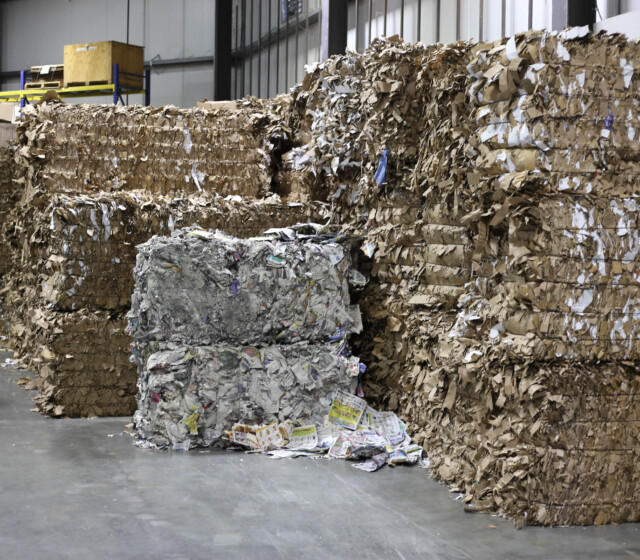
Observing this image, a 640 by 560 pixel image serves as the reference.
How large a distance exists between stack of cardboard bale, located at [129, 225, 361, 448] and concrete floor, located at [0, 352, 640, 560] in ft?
1.23

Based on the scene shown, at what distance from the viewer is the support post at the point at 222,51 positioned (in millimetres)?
21234

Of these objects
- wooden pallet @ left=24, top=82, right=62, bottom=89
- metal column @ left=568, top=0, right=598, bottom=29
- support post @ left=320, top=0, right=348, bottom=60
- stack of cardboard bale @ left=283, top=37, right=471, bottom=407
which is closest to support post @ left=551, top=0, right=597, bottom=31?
metal column @ left=568, top=0, right=598, bottom=29

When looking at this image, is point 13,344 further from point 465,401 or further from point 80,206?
point 465,401

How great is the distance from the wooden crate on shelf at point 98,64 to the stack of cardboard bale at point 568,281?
1412 cm

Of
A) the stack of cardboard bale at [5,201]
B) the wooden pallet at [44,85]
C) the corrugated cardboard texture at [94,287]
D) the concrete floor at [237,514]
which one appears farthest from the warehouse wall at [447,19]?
the wooden pallet at [44,85]

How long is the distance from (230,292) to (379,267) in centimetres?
124

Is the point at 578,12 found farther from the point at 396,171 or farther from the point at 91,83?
the point at 91,83

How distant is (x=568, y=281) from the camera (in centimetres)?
443

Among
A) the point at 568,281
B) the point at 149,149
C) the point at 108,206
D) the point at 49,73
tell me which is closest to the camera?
the point at 568,281

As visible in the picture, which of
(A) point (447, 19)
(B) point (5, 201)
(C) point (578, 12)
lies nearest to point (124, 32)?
(B) point (5, 201)

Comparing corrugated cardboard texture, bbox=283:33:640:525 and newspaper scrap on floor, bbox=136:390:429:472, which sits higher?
corrugated cardboard texture, bbox=283:33:640:525

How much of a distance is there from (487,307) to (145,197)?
3623mm

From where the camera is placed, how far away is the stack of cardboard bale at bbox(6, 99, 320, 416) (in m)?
7.01

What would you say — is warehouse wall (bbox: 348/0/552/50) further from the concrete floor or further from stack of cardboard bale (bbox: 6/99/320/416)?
the concrete floor
